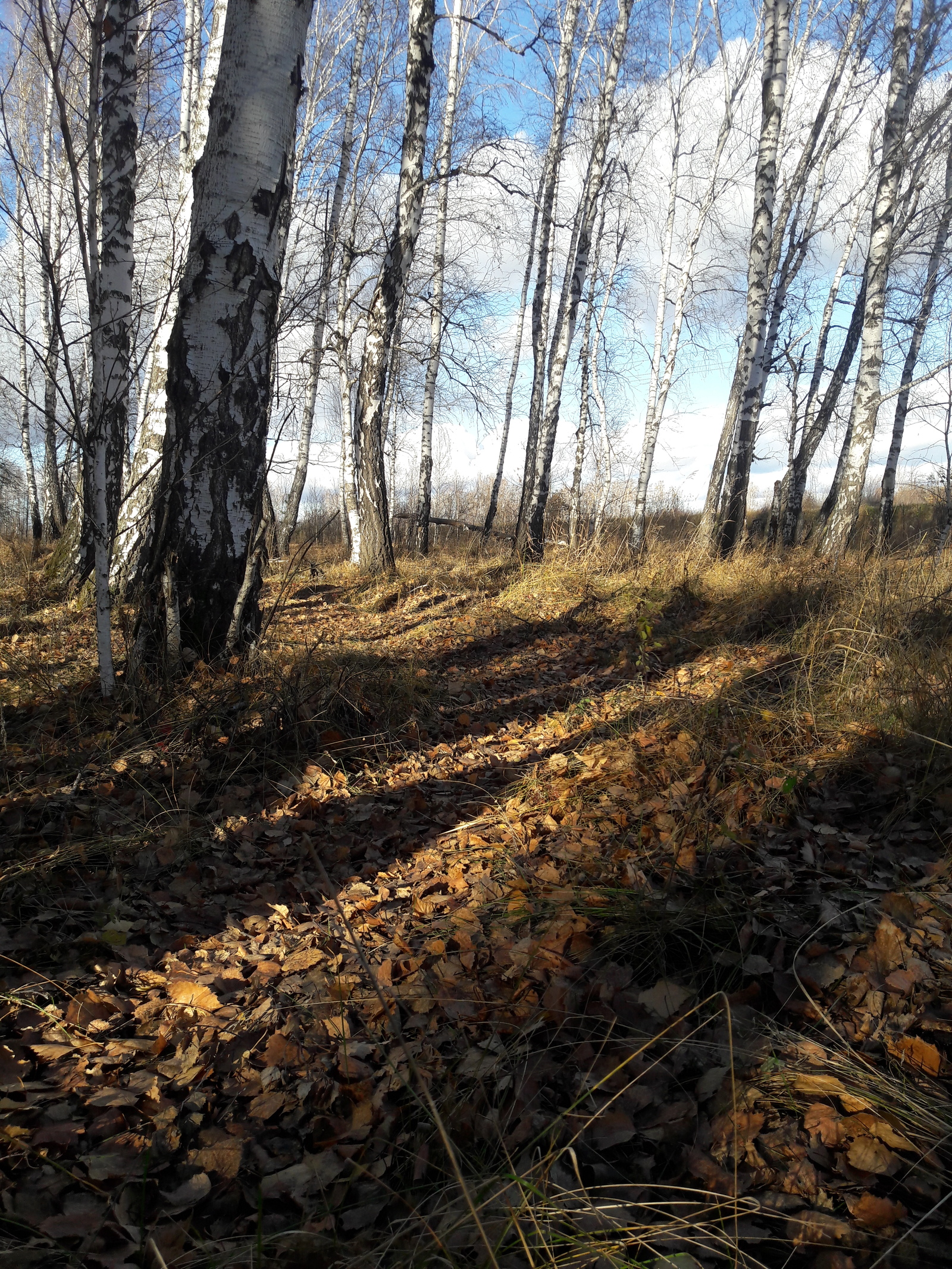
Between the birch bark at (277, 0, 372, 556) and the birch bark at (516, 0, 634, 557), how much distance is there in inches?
146

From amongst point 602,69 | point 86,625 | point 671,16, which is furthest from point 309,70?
point 86,625

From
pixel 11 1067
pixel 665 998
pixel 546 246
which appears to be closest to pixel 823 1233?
pixel 665 998

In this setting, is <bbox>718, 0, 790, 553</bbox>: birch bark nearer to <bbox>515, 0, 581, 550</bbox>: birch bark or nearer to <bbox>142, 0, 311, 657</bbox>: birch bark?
<bbox>515, 0, 581, 550</bbox>: birch bark

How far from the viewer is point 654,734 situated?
3330 mm

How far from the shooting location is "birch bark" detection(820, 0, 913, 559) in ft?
27.7

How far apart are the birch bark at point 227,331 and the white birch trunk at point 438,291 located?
26.2 feet

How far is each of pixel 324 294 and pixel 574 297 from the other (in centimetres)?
528

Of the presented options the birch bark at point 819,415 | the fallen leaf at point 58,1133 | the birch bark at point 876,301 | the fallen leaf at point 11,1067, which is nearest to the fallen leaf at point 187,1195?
the fallen leaf at point 58,1133

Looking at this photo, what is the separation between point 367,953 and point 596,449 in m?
14.7

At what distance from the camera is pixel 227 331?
378 cm

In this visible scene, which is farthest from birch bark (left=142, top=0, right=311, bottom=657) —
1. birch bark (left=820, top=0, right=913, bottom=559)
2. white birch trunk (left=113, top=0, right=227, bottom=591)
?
birch bark (left=820, top=0, right=913, bottom=559)

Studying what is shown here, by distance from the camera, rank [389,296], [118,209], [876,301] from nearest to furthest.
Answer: [118,209]
[389,296]
[876,301]

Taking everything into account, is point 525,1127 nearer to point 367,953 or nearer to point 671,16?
point 367,953

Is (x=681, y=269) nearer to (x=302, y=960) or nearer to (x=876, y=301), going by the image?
(x=876, y=301)
